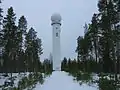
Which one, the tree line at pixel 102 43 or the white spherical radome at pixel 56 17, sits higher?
the white spherical radome at pixel 56 17

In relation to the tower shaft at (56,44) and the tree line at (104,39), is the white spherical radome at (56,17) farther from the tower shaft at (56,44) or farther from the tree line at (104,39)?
the tree line at (104,39)

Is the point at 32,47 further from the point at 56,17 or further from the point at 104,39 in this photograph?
the point at 104,39

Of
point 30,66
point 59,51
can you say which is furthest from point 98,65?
point 30,66

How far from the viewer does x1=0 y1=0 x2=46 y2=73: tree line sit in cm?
5062

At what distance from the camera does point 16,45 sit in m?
56.3

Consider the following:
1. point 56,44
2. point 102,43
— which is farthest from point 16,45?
point 102,43

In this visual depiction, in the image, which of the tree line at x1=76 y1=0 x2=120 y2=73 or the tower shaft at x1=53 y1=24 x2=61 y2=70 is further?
the tower shaft at x1=53 y1=24 x2=61 y2=70

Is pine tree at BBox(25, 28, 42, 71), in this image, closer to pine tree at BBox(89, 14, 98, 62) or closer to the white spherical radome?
the white spherical radome

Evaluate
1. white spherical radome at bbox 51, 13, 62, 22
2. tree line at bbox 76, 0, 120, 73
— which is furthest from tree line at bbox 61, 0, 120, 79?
white spherical radome at bbox 51, 13, 62, 22

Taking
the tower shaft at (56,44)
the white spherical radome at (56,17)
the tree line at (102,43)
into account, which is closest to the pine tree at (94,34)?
the tree line at (102,43)

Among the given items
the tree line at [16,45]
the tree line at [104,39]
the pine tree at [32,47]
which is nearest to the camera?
the tree line at [104,39]

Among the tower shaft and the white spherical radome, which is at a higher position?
the white spherical radome

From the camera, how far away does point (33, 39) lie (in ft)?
237

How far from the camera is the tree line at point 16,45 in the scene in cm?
5062
